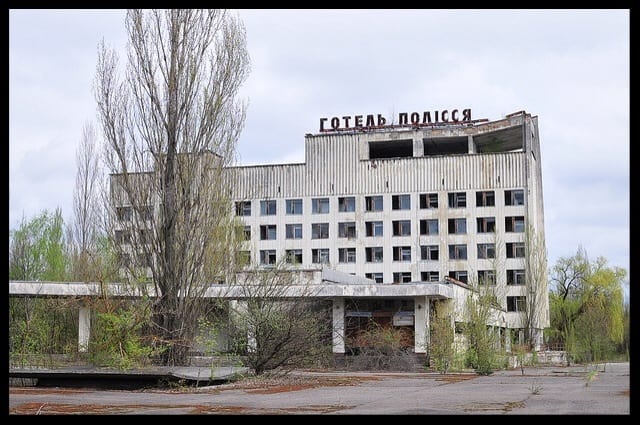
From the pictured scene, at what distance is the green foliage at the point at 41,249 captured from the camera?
4022cm

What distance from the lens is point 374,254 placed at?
64000 millimetres

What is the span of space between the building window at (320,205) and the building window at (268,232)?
12.1 feet

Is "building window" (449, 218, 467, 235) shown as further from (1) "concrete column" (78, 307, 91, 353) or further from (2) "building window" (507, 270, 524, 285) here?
(1) "concrete column" (78, 307, 91, 353)

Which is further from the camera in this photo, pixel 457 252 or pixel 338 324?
pixel 457 252

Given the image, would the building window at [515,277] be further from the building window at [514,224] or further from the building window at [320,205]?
the building window at [320,205]

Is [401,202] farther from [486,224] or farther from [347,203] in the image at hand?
[486,224]

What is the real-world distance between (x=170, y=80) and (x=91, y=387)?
9.18 metres

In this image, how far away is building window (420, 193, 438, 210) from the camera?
6266 cm

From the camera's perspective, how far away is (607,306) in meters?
57.9

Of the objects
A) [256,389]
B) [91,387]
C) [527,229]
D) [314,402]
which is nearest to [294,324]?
[256,389]

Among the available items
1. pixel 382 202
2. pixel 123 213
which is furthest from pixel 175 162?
pixel 382 202

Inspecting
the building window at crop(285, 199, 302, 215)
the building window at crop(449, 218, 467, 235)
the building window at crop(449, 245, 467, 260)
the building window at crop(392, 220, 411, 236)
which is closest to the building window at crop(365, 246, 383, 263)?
the building window at crop(392, 220, 411, 236)

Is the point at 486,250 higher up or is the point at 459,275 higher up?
the point at 486,250

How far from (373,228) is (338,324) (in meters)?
26.3
